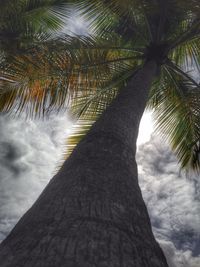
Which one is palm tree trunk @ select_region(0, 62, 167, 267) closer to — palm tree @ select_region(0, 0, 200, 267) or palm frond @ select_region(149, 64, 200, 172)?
palm tree @ select_region(0, 0, 200, 267)

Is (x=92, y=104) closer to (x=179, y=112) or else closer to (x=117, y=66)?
(x=117, y=66)

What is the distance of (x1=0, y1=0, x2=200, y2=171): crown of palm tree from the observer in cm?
636

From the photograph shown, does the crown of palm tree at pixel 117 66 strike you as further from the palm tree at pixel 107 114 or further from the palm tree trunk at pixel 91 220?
the palm tree trunk at pixel 91 220

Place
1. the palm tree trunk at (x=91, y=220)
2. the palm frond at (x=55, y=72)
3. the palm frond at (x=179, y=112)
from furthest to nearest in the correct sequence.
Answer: the palm frond at (x=179, y=112)
the palm frond at (x=55, y=72)
the palm tree trunk at (x=91, y=220)

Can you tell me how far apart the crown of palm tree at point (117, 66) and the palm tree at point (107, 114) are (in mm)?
24

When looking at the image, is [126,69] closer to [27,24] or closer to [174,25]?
[174,25]

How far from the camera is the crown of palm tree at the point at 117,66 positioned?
6359mm

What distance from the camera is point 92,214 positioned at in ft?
6.92

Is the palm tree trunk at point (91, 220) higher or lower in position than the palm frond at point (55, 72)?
lower

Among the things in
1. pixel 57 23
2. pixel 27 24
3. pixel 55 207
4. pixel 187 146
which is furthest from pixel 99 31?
pixel 55 207

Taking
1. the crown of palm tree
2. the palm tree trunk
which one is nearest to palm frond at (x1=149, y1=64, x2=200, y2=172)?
the crown of palm tree

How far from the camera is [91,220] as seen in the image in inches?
80.2

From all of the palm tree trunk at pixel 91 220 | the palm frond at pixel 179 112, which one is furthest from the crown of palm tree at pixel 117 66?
the palm tree trunk at pixel 91 220

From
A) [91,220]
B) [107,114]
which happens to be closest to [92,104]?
[107,114]
